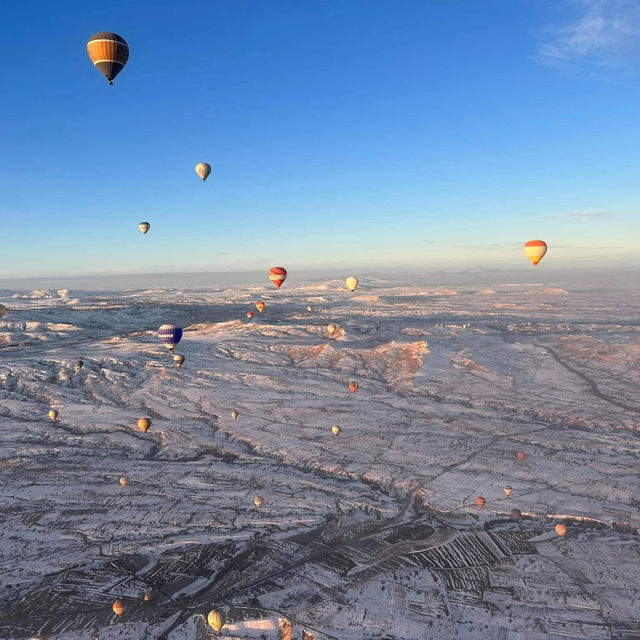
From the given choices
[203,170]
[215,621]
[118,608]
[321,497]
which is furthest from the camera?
[203,170]

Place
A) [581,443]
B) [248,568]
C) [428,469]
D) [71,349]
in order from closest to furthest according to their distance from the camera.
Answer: [248,568] → [428,469] → [581,443] → [71,349]

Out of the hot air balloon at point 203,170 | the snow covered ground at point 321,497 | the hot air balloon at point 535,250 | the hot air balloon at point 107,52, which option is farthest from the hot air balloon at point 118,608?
the hot air balloon at point 535,250

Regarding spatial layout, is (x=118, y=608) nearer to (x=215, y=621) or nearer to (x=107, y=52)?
(x=215, y=621)

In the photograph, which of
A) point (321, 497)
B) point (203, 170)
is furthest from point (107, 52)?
point (321, 497)

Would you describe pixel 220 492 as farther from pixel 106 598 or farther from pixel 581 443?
pixel 581 443

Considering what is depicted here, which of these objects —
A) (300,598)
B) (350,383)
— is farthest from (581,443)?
(300,598)
